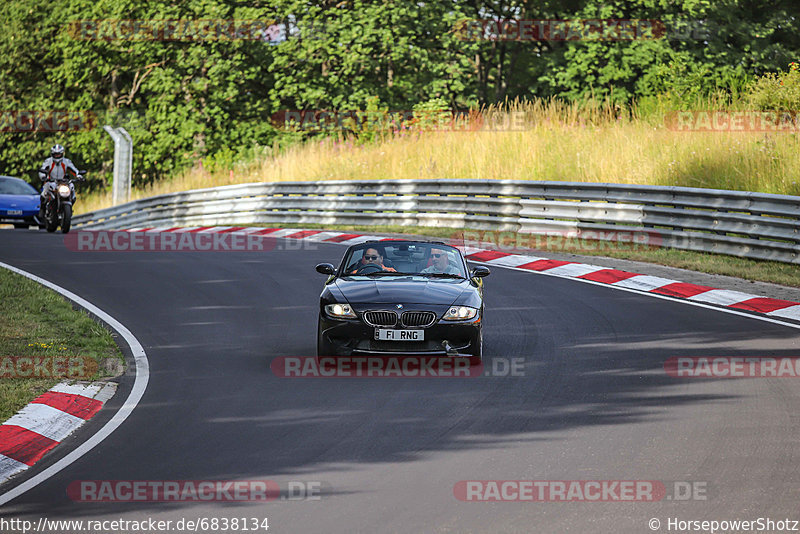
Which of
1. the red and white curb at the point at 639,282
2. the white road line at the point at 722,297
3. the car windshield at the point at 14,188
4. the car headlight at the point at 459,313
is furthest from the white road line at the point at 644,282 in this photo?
the car windshield at the point at 14,188

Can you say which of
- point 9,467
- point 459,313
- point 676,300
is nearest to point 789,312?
point 676,300

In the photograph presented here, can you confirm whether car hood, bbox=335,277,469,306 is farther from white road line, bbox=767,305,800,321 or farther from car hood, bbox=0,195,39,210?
car hood, bbox=0,195,39,210

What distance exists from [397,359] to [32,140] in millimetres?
47451

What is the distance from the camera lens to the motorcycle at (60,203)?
84.0 ft

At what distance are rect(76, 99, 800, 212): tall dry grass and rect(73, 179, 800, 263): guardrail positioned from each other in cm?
185

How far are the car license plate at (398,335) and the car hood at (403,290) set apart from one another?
1.04 ft

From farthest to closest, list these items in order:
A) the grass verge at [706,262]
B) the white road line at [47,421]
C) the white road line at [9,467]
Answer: the grass verge at [706,262]
the white road line at [47,421]
the white road line at [9,467]

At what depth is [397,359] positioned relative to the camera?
1175 cm

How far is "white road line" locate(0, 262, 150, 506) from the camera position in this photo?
24.0 ft

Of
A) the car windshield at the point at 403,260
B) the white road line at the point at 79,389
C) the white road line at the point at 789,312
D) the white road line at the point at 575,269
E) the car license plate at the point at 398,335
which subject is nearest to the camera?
the white road line at the point at 79,389

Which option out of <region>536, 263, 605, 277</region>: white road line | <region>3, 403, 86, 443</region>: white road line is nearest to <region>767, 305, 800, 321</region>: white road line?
<region>536, 263, 605, 277</region>: white road line

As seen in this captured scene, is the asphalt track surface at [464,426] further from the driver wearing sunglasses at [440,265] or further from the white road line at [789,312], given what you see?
the driver wearing sunglasses at [440,265]

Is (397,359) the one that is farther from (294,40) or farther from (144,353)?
(294,40)

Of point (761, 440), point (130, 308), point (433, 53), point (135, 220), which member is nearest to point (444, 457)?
point (761, 440)
